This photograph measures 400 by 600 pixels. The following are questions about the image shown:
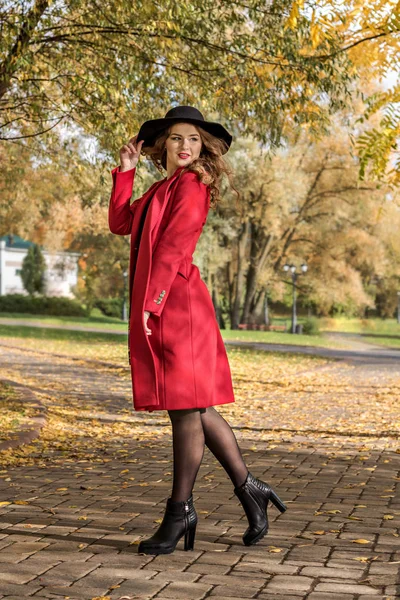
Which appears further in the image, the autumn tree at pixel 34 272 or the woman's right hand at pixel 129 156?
the autumn tree at pixel 34 272

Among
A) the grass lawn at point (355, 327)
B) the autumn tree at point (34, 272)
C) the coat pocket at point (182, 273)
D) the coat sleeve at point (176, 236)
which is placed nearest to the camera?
the coat sleeve at point (176, 236)

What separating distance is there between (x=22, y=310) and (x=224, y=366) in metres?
49.1

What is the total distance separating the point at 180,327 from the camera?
4.28 metres

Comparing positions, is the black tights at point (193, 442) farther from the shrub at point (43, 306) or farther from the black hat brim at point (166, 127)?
the shrub at point (43, 306)

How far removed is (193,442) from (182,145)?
1405 millimetres

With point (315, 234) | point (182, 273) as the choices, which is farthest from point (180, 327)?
point (315, 234)

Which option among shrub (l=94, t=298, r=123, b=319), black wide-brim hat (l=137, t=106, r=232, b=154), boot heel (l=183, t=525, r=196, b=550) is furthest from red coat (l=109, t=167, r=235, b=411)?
shrub (l=94, t=298, r=123, b=319)

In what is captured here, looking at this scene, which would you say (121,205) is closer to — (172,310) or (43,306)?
(172,310)

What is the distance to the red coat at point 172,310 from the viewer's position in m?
4.20

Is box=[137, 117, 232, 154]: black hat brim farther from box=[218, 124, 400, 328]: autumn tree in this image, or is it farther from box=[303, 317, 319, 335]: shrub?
box=[303, 317, 319, 335]: shrub

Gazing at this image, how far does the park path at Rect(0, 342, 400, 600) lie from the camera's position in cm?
380

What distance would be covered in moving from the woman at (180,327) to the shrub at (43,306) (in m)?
46.7

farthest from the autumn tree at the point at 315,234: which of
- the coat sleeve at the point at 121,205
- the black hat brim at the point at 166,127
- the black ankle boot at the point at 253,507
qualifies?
the black ankle boot at the point at 253,507

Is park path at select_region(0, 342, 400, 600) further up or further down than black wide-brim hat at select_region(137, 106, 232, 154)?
further down
